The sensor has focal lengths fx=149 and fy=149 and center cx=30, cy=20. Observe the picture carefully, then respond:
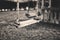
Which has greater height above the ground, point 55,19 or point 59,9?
point 59,9

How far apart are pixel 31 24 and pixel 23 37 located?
11.7 ft

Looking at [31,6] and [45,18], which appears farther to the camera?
[31,6]

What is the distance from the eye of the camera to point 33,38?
8.63 meters

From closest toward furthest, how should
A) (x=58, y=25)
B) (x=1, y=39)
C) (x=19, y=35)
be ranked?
(x=1, y=39) → (x=19, y=35) → (x=58, y=25)

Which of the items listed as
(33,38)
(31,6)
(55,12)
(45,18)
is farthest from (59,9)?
(31,6)

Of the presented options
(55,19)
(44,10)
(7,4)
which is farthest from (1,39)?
(7,4)

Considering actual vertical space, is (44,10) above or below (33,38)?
above

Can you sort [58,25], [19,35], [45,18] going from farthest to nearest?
[45,18] → [58,25] → [19,35]

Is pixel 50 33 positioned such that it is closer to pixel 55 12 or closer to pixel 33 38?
pixel 33 38

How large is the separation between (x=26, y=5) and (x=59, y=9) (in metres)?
12.8

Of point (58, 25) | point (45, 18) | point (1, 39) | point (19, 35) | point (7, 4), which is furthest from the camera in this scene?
point (7, 4)

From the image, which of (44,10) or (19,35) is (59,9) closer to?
(44,10)

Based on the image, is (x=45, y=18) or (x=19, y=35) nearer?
(x=19, y=35)

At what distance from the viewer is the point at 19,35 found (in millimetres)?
9273
